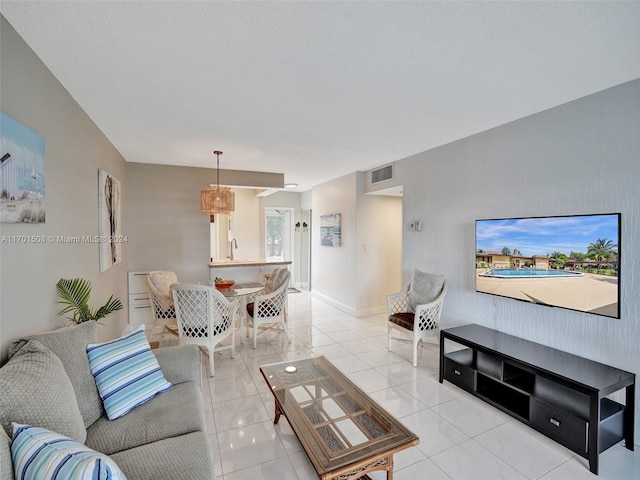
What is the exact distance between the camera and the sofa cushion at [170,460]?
129 cm

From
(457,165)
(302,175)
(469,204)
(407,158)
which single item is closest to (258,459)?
(469,204)

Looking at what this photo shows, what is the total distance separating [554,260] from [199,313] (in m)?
3.32

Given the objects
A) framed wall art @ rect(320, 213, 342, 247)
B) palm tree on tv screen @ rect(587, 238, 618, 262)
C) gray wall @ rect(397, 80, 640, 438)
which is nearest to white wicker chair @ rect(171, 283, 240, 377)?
gray wall @ rect(397, 80, 640, 438)

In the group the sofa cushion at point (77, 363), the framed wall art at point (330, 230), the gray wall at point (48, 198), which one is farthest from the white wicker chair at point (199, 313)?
the framed wall art at point (330, 230)

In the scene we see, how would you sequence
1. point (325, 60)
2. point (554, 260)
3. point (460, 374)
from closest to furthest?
1. point (325, 60)
2. point (554, 260)
3. point (460, 374)

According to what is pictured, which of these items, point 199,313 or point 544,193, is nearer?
point 544,193

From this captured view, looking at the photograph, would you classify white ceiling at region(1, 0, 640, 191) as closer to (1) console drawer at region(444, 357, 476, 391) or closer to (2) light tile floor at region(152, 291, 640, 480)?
(1) console drawer at region(444, 357, 476, 391)

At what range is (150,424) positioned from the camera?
5.37ft

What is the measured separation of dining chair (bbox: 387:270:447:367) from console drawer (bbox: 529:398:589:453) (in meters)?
1.27

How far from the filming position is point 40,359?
4.60 ft

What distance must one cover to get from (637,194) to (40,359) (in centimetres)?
366

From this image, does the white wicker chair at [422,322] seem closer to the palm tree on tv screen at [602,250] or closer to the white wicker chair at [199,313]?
the palm tree on tv screen at [602,250]

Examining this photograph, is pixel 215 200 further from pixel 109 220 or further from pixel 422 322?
pixel 422 322

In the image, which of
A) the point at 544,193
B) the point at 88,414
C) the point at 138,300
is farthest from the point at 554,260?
the point at 138,300
